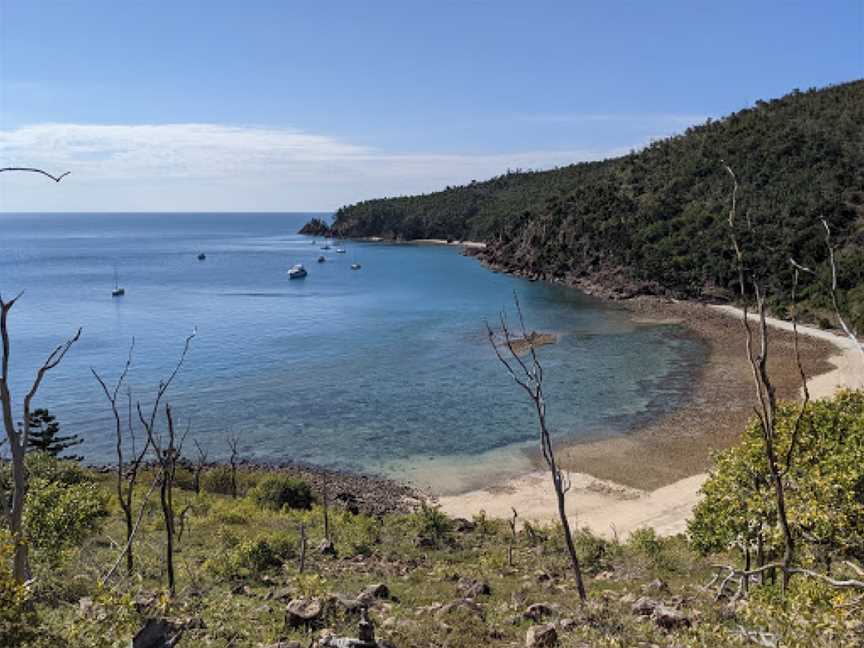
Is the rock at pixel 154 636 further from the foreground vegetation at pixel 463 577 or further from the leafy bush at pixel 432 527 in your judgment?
the leafy bush at pixel 432 527

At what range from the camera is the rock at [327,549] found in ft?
67.7

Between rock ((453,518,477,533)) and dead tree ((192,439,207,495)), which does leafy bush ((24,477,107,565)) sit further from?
rock ((453,518,477,533))

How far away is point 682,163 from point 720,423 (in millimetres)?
71527

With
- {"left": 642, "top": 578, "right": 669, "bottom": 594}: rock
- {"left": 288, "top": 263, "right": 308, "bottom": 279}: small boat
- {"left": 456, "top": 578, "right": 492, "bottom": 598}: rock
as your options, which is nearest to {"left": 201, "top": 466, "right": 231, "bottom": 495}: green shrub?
{"left": 456, "top": 578, "right": 492, "bottom": 598}: rock

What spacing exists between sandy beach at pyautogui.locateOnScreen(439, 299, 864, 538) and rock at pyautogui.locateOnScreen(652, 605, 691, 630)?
Answer: 1092 cm

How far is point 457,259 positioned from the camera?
140 metres

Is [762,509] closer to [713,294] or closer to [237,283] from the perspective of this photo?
[713,294]

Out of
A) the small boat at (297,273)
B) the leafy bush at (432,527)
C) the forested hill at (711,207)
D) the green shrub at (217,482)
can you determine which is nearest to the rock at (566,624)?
the leafy bush at (432,527)

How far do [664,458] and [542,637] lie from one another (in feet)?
83.8

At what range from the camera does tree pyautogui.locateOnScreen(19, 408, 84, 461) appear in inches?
1406

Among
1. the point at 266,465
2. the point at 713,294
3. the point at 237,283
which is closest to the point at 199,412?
the point at 266,465

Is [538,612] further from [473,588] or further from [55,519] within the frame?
[55,519]

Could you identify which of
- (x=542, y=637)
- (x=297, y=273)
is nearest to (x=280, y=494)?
(x=542, y=637)

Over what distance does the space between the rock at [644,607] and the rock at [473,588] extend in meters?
3.89
